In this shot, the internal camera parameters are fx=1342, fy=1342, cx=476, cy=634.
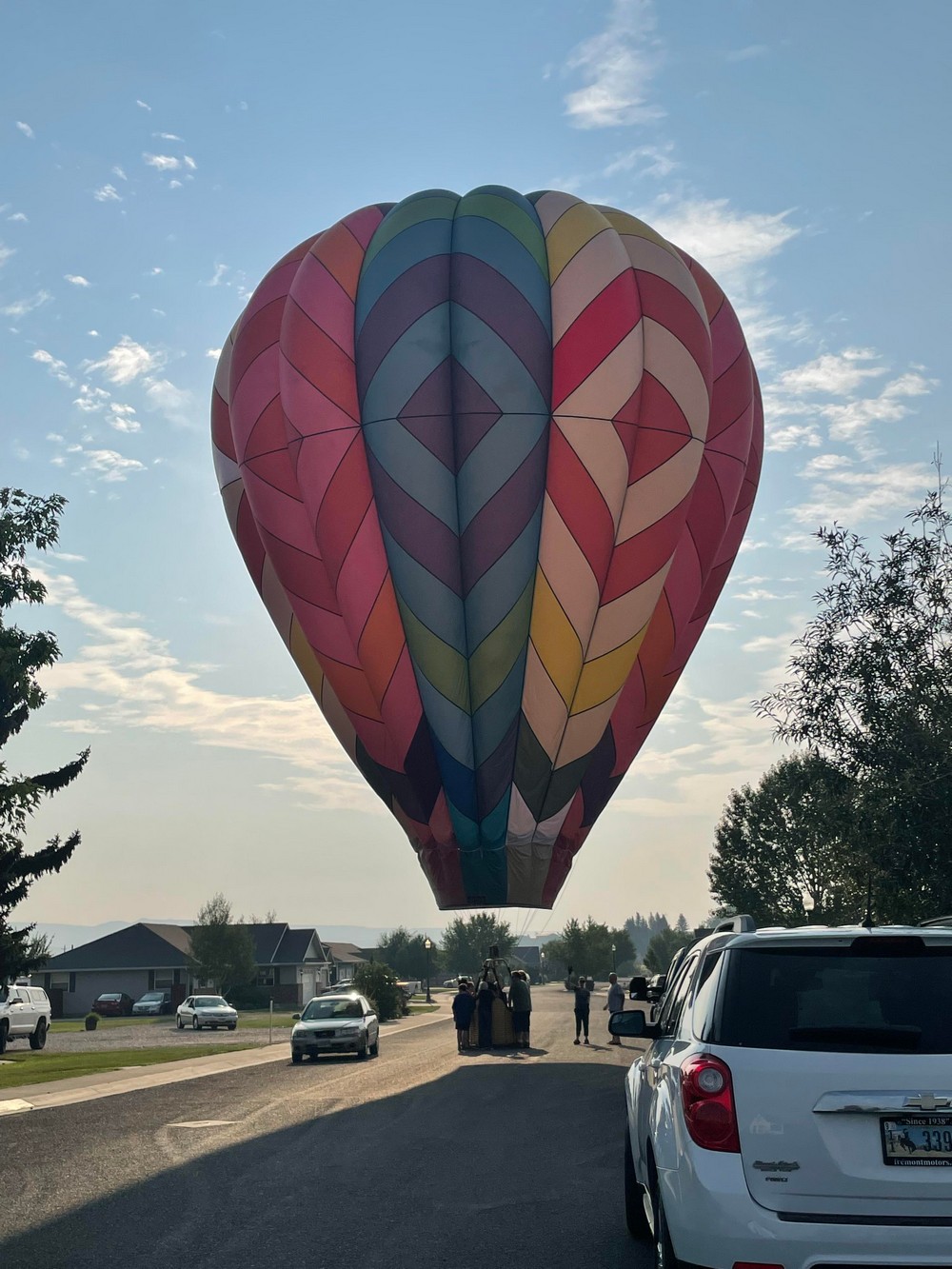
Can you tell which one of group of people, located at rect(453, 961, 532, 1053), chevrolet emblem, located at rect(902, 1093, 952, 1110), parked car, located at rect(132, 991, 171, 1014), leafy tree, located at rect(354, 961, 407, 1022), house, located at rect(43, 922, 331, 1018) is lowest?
chevrolet emblem, located at rect(902, 1093, 952, 1110)

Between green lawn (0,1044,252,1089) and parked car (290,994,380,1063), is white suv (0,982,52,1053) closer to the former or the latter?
green lawn (0,1044,252,1089)

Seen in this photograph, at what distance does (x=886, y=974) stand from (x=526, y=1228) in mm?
4347

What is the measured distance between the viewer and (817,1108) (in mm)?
5008

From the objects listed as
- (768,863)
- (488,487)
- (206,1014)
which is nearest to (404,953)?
(768,863)

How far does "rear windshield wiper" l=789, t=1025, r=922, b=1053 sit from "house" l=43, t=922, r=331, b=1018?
256 feet

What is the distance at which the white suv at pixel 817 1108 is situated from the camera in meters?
4.92

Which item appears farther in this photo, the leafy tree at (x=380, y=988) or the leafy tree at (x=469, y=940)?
the leafy tree at (x=469, y=940)

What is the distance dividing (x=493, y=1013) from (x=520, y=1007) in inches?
33.3

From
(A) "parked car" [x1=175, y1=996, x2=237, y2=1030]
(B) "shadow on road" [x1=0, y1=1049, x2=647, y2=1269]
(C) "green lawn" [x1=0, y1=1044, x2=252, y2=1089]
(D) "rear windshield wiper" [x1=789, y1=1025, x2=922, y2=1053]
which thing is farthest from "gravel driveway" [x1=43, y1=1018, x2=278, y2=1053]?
(D) "rear windshield wiper" [x1=789, y1=1025, x2=922, y2=1053]

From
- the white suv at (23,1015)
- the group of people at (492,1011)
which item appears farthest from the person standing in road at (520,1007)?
the white suv at (23,1015)

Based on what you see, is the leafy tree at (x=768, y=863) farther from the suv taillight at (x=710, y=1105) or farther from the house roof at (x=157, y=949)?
the suv taillight at (x=710, y=1105)

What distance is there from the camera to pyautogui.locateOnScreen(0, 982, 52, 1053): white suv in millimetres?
33906

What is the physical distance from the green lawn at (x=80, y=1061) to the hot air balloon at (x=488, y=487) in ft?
25.8

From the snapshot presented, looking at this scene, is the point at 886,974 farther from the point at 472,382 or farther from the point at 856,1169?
the point at 472,382
